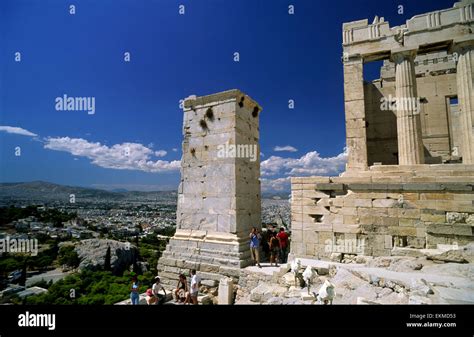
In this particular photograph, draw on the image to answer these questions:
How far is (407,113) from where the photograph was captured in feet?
36.3

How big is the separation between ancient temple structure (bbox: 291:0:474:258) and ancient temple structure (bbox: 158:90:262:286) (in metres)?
2.13

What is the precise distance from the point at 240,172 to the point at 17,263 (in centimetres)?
2732

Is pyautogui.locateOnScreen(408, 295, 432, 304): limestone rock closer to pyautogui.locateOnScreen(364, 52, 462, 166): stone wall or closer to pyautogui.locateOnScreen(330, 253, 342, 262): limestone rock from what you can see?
pyautogui.locateOnScreen(330, 253, 342, 262): limestone rock

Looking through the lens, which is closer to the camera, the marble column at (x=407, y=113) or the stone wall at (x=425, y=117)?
the marble column at (x=407, y=113)

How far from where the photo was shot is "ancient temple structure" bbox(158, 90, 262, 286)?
9560mm

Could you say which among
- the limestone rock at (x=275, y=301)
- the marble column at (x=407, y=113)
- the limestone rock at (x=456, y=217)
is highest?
the marble column at (x=407, y=113)

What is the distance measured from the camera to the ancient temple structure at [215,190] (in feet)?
31.4

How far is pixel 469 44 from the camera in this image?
10680 mm

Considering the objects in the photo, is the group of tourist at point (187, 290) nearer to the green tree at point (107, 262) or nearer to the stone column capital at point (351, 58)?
the stone column capital at point (351, 58)

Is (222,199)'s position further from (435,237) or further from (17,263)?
(17,263)

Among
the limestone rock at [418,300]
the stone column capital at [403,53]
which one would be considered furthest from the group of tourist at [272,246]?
the stone column capital at [403,53]

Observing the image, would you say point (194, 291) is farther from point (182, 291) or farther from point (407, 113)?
point (407, 113)

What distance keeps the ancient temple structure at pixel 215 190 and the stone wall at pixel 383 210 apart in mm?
2108
